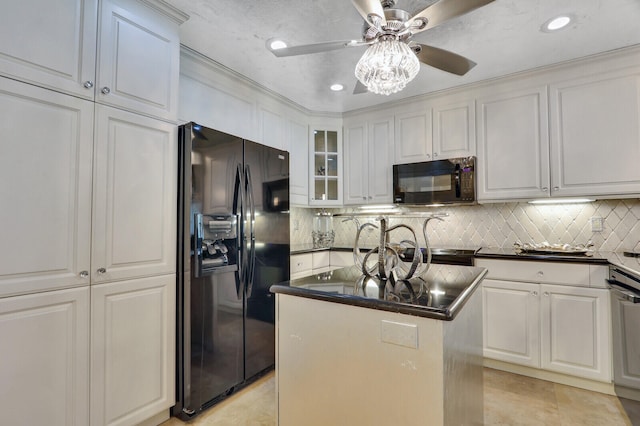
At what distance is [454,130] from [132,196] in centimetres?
280

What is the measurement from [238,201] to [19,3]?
4.66 feet

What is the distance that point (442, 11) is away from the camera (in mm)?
1334

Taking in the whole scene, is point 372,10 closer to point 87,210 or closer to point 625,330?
point 87,210

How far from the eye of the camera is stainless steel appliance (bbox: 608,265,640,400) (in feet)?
5.86

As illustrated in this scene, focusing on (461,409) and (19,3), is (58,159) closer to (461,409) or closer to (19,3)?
(19,3)

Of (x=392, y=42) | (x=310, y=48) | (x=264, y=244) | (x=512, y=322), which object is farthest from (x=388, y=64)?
(x=512, y=322)

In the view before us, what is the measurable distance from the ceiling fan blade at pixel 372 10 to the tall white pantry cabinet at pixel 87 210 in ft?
4.17

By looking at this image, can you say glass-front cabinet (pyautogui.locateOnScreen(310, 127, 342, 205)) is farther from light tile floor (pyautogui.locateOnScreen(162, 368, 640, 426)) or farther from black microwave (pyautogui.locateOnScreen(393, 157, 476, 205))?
light tile floor (pyautogui.locateOnScreen(162, 368, 640, 426))

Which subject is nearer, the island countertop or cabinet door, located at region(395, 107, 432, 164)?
the island countertop

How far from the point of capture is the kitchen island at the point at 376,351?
101cm

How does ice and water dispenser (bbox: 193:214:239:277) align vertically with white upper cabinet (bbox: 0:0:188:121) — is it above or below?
below

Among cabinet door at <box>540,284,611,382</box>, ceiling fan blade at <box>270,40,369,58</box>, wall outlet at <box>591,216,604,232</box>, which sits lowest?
cabinet door at <box>540,284,611,382</box>

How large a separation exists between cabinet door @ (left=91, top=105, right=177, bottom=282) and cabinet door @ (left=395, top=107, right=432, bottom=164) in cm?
228

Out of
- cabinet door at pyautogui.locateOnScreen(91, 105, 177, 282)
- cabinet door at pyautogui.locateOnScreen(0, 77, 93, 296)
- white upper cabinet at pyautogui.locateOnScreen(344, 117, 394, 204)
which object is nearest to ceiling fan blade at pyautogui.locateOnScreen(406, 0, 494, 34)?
cabinet door at pyautogui.locateOnScreen(91, 105, 177, 282)
